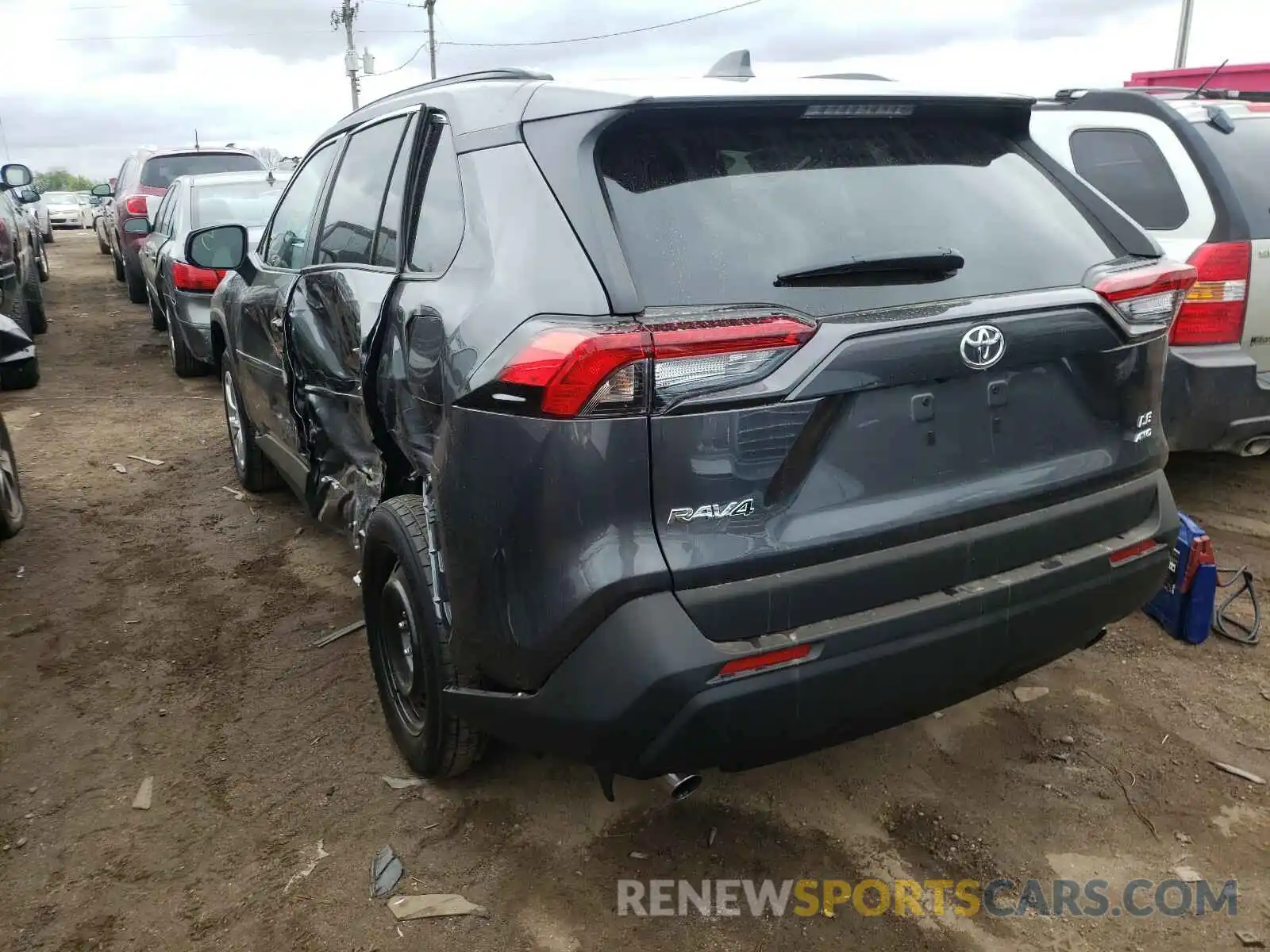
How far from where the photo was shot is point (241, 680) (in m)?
3.63

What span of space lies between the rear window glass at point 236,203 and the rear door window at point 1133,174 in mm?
6061

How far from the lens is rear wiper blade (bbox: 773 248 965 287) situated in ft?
6.86

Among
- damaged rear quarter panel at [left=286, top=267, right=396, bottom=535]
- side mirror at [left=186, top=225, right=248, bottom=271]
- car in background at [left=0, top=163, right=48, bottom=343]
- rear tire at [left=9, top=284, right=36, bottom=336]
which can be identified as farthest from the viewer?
rear tire at [left=9, top=284, right=36, bottom=336]

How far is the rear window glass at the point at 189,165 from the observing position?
12234 mm

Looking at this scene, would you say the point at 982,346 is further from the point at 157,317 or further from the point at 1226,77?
the point at 1226,77

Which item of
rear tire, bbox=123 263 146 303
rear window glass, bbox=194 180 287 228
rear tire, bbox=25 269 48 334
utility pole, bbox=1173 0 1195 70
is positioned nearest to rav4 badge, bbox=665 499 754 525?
rear window glass, bbox=194 180 287 228

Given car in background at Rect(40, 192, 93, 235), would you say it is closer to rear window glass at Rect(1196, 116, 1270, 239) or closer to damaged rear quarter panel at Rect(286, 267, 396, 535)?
damaged rear quarter panel at Rect(286, 267, 396, 535)

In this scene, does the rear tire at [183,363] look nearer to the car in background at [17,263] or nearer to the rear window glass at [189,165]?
the car in background at [17,263]

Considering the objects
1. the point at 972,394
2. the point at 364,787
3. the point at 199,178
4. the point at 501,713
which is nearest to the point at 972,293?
the point at 972,394

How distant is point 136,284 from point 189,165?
186cm

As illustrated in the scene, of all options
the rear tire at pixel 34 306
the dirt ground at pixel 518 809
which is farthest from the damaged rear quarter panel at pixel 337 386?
the rear tire at pixel 34 306

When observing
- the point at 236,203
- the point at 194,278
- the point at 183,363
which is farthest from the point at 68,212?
the point at 194,278

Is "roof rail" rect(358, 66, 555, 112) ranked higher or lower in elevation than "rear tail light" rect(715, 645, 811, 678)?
higher

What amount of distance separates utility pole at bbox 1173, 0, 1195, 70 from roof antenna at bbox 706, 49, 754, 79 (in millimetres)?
20215
